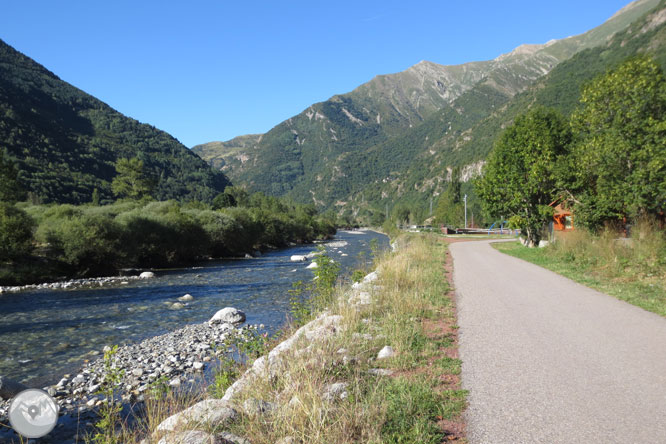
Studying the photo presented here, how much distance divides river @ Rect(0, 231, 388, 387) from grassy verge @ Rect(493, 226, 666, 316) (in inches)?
358

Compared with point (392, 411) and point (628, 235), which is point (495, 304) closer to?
point (392, 411)

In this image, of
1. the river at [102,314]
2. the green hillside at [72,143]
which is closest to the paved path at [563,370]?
the river at [102,314]

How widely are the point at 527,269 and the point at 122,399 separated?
16099 mm

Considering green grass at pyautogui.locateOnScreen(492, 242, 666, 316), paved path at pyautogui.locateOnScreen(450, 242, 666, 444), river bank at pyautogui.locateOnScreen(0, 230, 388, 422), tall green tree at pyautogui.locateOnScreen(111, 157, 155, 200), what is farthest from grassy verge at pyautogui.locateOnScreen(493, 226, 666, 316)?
tall green tree at pyautogui.locateOnScreen(111, 157, 155, 200)

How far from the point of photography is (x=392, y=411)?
14.0 feet

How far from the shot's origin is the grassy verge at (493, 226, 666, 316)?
34.8 feet

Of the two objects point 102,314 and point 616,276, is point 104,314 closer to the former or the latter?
point 102,314

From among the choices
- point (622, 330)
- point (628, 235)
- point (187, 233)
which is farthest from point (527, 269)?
point (187, 233)
